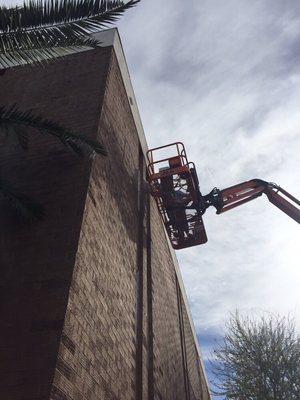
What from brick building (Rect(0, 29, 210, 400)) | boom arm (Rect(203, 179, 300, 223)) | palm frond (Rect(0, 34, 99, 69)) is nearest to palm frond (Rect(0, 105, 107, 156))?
brick building (Rect(0, 29, 210, 400))

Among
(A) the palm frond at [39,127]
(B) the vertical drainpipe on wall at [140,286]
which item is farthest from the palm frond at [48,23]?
(B) the vertical drainpipe on wall at [140,286]

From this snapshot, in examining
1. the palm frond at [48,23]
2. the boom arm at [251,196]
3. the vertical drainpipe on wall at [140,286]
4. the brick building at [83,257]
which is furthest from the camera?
the boom arm at [251,196]

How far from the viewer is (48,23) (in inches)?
158

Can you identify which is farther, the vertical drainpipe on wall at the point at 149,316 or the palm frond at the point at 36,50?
the vertical drainpipe on wall at the point at 149,316

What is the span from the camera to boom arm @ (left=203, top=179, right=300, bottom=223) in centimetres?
1103

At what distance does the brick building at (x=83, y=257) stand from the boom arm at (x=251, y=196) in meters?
2.88

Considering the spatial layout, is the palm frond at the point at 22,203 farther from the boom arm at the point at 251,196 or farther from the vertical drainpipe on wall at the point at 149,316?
the boom arm at the point at 251,196

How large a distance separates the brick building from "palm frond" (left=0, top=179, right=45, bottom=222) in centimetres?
14

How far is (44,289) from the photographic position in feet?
12.3

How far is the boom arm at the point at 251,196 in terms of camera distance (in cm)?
1103

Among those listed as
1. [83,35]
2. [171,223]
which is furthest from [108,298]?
[171,223]

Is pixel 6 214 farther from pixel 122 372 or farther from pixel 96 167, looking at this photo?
pixel 122 372

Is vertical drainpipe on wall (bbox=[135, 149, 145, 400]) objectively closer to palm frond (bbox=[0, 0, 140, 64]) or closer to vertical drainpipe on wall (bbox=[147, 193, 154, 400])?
vertical drainpipe on wall (bbox=[147, 193, 154, 400])

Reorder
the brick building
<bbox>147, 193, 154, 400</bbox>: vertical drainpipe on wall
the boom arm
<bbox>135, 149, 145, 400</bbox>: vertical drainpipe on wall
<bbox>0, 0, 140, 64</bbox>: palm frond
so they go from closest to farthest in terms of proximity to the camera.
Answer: the brick building → <bbox>0, 0, 140, 64</bbox>: palm frond → <bbox>135, 149, 145, 400</bbox>: vertical drainpipe on wall → <bbox>147, 193, 154, 400</bbox>: vertical drainpipe on wall → the boom arm
